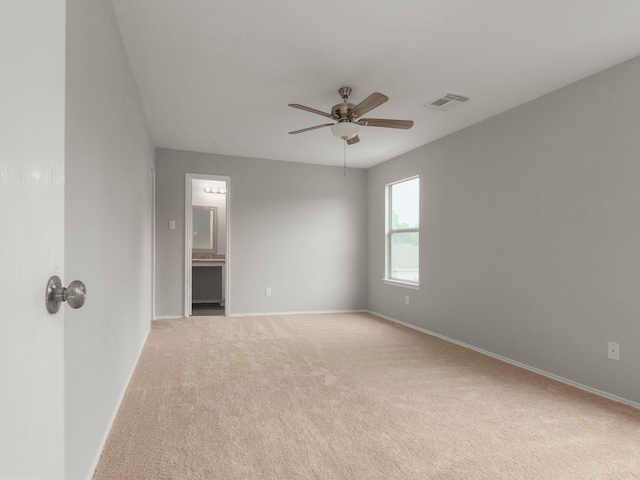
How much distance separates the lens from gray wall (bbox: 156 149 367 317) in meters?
5.47

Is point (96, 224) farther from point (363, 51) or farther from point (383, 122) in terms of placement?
point (383, 122)

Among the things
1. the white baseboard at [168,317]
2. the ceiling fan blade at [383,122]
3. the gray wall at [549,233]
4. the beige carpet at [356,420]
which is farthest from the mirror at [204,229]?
the ceiling fan blade at [383,122]

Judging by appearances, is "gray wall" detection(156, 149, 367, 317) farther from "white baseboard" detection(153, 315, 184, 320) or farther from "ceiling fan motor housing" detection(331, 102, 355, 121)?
"ceiling fan motor housing" detection(331, 102, 355, 121)

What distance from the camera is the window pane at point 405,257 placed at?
209 inches

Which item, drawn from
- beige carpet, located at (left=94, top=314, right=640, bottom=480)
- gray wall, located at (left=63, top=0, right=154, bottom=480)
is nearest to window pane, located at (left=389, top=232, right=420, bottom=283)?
beige carpet, located at (left=94, top=314, right=640, bottom=480)

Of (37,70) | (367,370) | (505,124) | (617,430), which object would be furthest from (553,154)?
(37,70)

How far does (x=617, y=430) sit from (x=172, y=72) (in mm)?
3796

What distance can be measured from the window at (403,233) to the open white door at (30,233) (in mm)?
4791

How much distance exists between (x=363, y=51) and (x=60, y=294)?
8.42 feet

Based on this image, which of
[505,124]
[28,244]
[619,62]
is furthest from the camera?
[505,124]

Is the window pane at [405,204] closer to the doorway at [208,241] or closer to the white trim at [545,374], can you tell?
the white trim at [545,374]

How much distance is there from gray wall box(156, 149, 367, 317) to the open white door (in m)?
5.02

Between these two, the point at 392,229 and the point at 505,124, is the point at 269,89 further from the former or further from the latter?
the point at 392,229

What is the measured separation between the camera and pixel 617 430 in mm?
2277
